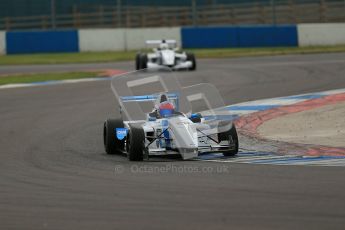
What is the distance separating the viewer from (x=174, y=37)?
37.5 meters

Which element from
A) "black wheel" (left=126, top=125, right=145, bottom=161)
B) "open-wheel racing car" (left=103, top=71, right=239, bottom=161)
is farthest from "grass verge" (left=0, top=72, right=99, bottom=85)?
"black wheel" (left=126, top=125, right=145, bottom=161)

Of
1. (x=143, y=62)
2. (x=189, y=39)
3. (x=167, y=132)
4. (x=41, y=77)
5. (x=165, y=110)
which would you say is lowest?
(x=167, y=132)

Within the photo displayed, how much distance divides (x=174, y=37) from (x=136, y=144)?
26.8 metres

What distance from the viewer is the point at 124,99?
11625 mm

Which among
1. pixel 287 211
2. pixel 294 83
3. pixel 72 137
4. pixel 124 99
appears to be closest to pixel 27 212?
pixel 287 211

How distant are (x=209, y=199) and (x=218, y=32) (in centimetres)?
2913

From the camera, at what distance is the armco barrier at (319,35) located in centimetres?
3478

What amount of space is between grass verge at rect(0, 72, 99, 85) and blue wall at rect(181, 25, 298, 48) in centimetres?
1124

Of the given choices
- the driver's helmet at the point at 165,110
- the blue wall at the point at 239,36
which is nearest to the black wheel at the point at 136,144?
the driver's helmet at the point at 165,110

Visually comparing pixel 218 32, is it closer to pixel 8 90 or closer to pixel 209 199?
pixel 8 90

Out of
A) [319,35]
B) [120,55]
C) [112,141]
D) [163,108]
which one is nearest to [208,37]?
[120,55]

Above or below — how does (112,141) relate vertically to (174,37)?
below

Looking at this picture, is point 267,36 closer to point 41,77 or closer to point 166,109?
point 41,77

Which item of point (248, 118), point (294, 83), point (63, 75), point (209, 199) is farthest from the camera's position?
point (63, 75)
